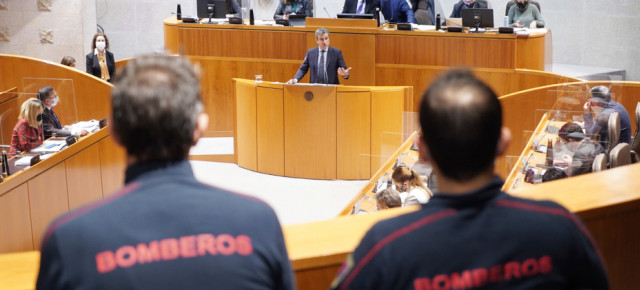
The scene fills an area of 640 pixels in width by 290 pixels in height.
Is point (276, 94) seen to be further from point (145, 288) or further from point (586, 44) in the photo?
point (145, 288)

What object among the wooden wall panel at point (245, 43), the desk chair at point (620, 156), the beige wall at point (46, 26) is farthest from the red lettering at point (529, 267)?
the beige wall at point (46, 26)

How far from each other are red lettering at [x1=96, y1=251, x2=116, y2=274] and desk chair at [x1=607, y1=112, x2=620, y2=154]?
216 inches

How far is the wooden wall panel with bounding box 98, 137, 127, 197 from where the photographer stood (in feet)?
25.5

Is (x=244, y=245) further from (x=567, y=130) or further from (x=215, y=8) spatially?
(x=215, y=8)

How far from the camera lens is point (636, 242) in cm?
221

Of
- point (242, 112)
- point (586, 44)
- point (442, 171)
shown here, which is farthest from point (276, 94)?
point (442, 171)

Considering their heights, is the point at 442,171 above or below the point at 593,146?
above

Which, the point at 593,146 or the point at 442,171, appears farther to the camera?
the point at 593,146

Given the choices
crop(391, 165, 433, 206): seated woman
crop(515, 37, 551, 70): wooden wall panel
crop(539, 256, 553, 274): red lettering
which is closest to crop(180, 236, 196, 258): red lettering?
crop(539, 256, 553, 274): red lettering

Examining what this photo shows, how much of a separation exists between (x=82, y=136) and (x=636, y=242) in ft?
20.3

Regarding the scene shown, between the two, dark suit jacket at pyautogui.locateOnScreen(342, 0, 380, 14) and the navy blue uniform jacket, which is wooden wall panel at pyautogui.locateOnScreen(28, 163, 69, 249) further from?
the navy blue uniform jacket

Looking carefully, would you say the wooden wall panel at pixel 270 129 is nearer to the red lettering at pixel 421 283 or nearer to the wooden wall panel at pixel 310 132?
the wooden wall panel at pixel 310 132

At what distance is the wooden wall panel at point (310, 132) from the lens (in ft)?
29.0

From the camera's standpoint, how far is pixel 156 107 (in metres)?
1.34
